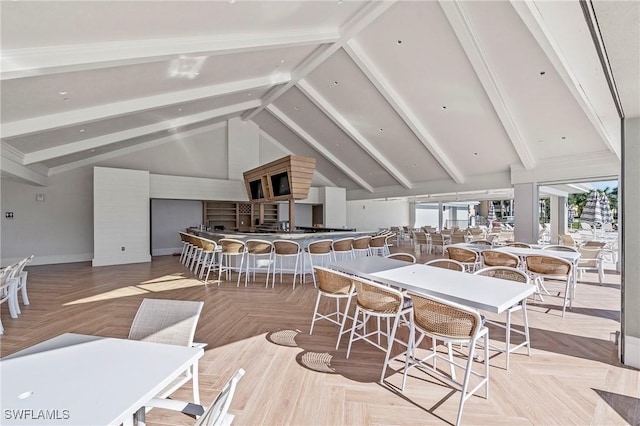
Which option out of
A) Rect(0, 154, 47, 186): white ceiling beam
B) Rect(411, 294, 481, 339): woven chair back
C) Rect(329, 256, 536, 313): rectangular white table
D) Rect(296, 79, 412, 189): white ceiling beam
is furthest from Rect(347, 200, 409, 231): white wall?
Rect(411, 294, 481, 339): woven chair back

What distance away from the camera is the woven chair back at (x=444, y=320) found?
5.84ft

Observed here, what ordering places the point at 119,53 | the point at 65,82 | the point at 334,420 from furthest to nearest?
1. the point at 65,82
2. the point at 119,53
3. the point at 334,420

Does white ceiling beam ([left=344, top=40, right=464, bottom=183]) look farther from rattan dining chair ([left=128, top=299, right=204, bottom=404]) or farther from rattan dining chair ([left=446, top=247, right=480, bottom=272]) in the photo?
rattan dining chair ([left=128, top=299, right=204, bottom=404])

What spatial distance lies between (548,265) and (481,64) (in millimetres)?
3546

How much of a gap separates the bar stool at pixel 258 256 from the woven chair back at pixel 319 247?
0.76 m

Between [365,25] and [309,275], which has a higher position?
[365,25]

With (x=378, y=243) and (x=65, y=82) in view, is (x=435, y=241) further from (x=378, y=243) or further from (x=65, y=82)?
(x=65, y=82)

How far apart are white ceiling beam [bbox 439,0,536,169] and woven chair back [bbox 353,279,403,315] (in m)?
4.58

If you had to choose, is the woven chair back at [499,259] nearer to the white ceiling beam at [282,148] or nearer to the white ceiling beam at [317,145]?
the white ceiling beam at [317,145]

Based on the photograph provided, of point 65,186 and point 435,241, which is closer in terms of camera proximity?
point 65,186

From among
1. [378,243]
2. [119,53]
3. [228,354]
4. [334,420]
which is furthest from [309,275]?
[119,53]

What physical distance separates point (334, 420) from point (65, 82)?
5011 mm

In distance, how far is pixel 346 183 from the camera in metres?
12.6

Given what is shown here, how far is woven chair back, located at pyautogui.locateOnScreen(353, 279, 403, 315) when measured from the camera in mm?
2165
